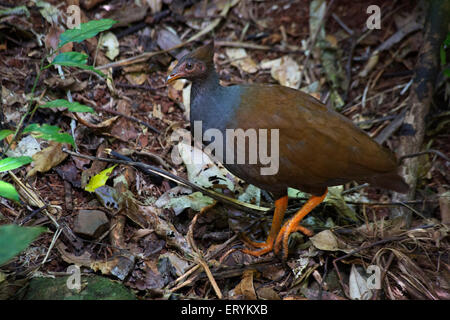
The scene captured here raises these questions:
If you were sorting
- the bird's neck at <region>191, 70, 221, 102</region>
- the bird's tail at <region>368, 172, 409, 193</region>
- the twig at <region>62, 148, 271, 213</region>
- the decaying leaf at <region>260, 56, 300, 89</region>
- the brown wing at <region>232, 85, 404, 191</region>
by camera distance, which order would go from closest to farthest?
the brown wing at <region>232, 85, 404, 191</region>
the bird's tail at <region>368, 172, 409, 193</region>
the bird's neck at <region>191, 70, 221, 102</region>
the twig at <region>62, 148, 271, 213</region>
the decaying leaf at <region>260, 56, 300, 89</region>

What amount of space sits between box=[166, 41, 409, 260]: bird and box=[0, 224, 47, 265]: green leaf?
1.71 meters

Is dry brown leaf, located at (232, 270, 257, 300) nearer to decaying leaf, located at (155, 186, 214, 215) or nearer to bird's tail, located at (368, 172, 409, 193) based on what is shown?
decaying leaf, located at (155, 186, 214, 215)

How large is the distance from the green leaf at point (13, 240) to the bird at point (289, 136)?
171cm

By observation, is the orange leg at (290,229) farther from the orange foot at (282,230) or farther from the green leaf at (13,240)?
the green leaf at (13,240)

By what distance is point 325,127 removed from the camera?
3.31 m

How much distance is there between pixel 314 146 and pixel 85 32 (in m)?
1.99

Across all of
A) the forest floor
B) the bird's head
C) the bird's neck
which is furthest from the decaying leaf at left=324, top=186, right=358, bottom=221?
the bird's head

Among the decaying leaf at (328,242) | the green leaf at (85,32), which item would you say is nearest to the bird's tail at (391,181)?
the decaying leaf at (328,242)

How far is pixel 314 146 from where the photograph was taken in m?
3.26

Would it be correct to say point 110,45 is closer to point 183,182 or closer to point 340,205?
point 183,182

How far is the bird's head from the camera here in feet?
11.5

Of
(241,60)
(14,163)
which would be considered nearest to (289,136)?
(14,163)

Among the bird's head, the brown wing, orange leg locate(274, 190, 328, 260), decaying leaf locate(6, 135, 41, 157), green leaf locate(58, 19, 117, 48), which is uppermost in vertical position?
green leaf locate(58, 19, 117, 48)

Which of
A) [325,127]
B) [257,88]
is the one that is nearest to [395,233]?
[325,127]
